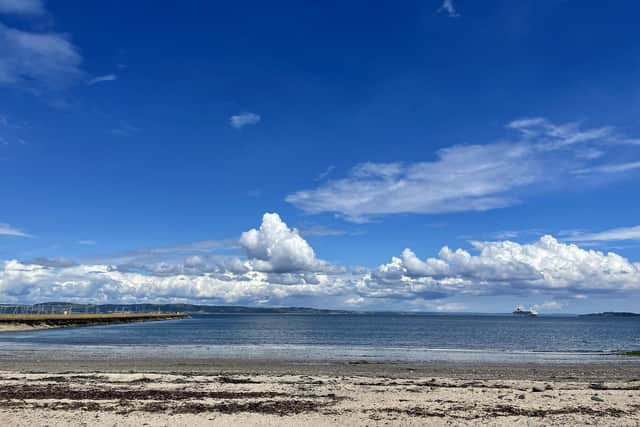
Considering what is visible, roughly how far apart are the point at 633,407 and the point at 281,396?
1224 cm

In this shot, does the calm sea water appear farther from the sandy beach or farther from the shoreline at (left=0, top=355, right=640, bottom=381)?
the sandy beach

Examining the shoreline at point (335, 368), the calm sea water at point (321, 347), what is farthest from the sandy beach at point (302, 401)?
the calm sea water at point (321, 347)

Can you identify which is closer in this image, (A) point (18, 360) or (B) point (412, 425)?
(B) point (412, 425)

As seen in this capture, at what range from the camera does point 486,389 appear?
75.0 feet

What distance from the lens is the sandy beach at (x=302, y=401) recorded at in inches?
643

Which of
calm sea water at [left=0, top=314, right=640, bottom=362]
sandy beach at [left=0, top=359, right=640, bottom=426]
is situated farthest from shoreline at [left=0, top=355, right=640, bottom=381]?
calm sea water at [left=0, top=314, right=640, bottom=362]

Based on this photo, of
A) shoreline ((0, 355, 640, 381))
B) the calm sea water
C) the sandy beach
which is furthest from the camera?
the calm sea water

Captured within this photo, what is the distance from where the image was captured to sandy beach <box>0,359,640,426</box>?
643 inches

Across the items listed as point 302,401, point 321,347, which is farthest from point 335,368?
point 321,347

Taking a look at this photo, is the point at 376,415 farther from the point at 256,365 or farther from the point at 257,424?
the point at 256,365

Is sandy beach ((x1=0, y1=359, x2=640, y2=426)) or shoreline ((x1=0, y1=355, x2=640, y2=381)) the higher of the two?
sandy beach ((x1=0, y1=359, x2=640, y2=426))

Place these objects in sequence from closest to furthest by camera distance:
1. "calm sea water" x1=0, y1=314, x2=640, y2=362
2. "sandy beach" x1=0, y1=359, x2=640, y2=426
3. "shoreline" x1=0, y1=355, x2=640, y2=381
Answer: "sandy beach" x1=0, y1=359, x2=640, y2=426 → "shoreline" x1=0, y1=355, x2=640, y2=381 → "calm sea water" x1=0, y1=314, x2=640, y2=362

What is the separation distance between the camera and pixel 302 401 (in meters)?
19.2

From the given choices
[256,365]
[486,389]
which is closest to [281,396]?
[486,389]
